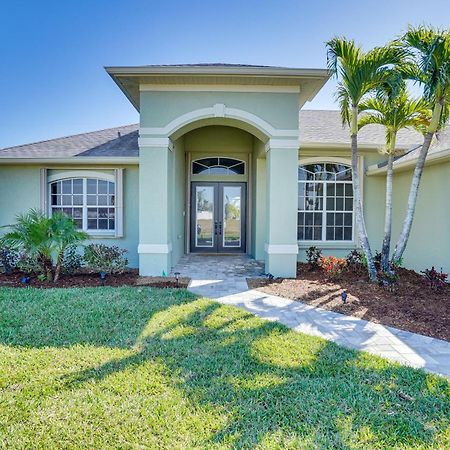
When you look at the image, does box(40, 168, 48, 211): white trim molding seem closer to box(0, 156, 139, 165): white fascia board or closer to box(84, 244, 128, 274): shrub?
box(0, 156, 139, 165): white fascia board

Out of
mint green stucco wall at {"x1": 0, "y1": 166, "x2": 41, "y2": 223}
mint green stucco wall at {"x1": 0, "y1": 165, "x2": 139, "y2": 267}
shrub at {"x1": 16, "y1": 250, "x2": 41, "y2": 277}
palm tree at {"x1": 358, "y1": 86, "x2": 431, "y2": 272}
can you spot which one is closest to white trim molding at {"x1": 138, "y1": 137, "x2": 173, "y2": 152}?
mint green stucco wall at {"x1": 0, "y1": 165, "x2": 139, "y2": 267}

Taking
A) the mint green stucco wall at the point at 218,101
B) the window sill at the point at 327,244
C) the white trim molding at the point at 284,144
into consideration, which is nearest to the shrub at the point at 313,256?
the window sill at the point at 327,244

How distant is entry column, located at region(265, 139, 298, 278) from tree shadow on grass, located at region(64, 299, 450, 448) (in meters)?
3.34

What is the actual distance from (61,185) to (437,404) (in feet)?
34.2

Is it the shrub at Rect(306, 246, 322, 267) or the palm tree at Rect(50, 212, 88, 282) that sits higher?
the palm tree at Rect(50, 212, 88, 282)

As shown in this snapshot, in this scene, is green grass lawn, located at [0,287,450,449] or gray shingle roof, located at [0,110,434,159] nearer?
green grass lawn, located at [0,287,450,449]

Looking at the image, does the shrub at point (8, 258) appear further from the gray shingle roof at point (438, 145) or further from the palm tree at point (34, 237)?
the gray shingle roof at point (438, 145)

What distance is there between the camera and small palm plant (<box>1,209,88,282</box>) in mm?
6707

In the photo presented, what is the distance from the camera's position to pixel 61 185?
9.75 m

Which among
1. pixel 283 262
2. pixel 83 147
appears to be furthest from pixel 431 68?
pixel 83 147

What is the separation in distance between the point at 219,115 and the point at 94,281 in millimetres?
4991

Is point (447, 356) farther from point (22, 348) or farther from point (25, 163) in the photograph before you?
point (25, 163)

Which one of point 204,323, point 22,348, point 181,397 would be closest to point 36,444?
point 181,397

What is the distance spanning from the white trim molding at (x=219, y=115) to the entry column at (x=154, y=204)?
0.74 feet
